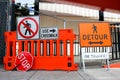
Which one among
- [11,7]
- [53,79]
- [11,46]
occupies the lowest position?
[53,79]

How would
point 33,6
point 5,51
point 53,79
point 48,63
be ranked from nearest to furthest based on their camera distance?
point 53,79 < point 48,63 < point 5,51 < point 33,6

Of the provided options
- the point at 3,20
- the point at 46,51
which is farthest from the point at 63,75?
the point at 3,20

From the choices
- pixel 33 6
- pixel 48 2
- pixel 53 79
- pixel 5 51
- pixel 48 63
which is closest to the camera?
pixel 53 79

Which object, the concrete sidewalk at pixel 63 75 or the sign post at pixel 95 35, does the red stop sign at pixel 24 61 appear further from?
the sign post at pixel 95 35

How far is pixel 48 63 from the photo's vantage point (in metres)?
12.8

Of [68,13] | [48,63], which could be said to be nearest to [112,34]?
[48,63]

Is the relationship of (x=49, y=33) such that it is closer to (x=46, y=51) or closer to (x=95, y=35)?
(x=46, y=51)

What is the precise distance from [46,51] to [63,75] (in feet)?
5.49

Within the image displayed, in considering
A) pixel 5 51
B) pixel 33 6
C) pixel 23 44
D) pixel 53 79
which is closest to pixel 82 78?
pixel 53 79

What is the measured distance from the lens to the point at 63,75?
37.9 feet

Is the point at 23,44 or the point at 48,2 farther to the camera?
the point at 48,2

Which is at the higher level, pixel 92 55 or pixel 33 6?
pixel 33 6

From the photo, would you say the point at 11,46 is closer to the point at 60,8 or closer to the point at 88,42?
the point at 88,42

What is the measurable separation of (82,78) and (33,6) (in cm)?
819
